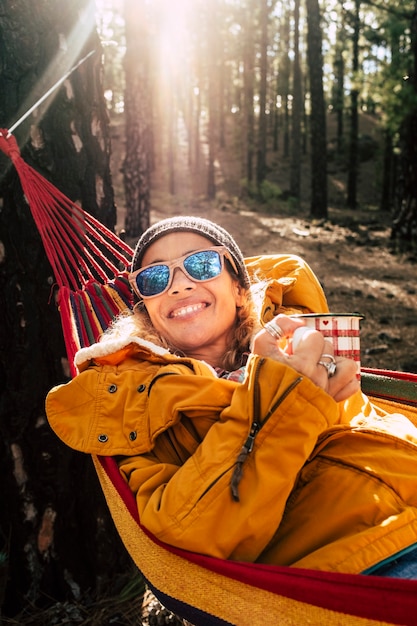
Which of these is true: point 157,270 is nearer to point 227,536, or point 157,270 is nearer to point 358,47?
point 227,536

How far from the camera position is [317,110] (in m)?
13.0

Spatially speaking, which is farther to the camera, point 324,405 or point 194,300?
point 194,300

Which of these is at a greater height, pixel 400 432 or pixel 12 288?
pixel 12 288

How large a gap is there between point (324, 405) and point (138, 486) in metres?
0.50

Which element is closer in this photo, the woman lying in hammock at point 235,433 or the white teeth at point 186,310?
the woman lying in hammock at point 235,433

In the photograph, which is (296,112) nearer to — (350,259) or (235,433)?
(350,259)

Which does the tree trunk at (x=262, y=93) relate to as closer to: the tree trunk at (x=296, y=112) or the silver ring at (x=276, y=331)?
the tree trunk at (x=296, y=112)

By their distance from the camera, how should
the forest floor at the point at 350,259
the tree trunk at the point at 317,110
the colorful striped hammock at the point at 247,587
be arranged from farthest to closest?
1. the tree trunk at the point at 317,110
2. the forest floor at the point at 350,259
3. the colorful striped hammock at the point at 247,587

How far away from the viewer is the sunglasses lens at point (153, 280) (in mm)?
1899

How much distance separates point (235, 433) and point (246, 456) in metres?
0.06

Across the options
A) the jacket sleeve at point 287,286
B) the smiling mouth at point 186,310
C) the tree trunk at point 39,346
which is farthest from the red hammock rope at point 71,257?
the jacket sleeve at point 287,286

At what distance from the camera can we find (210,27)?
18547 mm

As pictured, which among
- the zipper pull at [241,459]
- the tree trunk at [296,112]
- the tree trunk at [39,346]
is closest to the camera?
the zipper pull at [241,459]

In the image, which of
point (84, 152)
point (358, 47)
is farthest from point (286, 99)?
point (84, 152)
